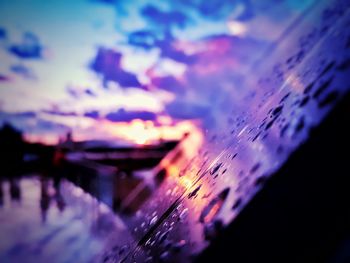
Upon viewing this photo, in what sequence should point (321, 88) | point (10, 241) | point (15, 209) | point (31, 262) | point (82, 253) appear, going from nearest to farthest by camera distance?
point (321, 88), point (82, 253), point (31, 262), point (10, 241), point (15, 209)

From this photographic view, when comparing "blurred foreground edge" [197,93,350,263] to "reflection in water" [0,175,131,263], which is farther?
"reflection in water" [0,175,131,263]

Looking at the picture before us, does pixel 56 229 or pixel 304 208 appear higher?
pixel 56 229

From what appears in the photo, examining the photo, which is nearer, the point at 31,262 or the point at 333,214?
the point at 333,214

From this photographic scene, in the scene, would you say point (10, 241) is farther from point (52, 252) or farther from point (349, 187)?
point (349, 187)

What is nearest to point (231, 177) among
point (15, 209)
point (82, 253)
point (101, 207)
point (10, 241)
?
point (82, 253)

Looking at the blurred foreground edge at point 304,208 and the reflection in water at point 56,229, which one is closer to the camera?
the blurred foreground edge at point 304,208

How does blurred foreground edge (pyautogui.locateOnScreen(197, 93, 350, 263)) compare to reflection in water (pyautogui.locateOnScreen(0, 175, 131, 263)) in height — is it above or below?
below

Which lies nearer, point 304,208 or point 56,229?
point 304,208

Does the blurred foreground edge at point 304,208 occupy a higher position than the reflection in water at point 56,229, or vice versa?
the reflection in water at point 56,229
